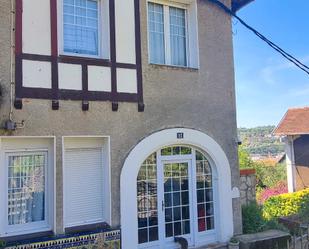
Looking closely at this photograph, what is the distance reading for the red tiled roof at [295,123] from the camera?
65.5 ft

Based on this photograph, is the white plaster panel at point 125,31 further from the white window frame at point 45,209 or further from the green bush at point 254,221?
the green bush at point 254,221

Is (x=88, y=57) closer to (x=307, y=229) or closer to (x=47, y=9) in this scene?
(x=47, y=9)

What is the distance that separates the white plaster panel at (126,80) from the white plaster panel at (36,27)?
1.82m

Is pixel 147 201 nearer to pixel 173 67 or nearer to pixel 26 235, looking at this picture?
pixel 26 235

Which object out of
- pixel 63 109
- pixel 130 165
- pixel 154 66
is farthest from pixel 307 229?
pixel 63 109

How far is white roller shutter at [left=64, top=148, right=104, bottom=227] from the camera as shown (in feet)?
26.4

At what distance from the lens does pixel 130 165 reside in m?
8.67

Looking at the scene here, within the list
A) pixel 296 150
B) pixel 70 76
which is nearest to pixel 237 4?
pixel 70 76

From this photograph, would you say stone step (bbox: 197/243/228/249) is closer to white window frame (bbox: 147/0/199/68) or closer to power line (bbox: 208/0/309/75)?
white window frame (bbox: 147/0/199/68)

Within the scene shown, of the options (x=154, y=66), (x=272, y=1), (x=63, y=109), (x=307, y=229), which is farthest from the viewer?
(x=272, y=1)

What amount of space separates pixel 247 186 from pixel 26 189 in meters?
7.37

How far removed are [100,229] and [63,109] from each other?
2956 millimetres

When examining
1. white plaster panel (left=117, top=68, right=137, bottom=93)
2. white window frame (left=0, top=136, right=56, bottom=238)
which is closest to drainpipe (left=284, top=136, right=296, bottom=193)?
white plaster panel (left=117, top=68, right=137, bottom=93)

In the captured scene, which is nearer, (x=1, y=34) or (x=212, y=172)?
(x=1, y=34)
